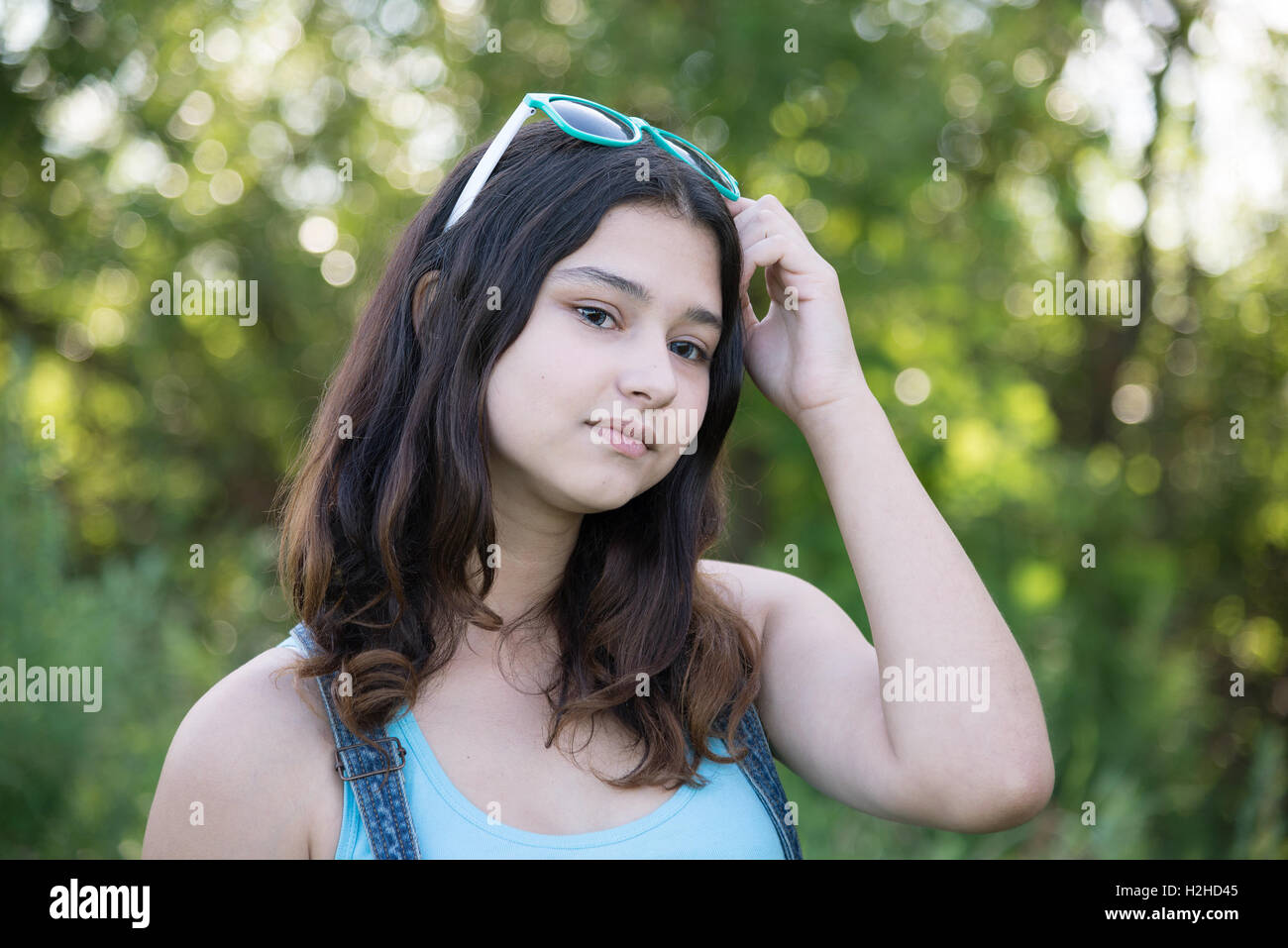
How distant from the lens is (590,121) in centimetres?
195

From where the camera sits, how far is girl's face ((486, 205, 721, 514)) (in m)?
1.73

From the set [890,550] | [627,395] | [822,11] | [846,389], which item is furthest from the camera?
[822,11]

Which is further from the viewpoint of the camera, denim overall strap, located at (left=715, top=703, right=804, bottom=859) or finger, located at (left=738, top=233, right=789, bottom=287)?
finger, located at (left=738, top=233, right=789, bottom=287)

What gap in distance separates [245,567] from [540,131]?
188 inches

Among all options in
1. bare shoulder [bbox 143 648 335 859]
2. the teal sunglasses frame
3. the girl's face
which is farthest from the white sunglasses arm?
bare shoulder [bbox 143 648 335 859]

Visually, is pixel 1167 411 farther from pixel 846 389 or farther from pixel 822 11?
pixel 846 389

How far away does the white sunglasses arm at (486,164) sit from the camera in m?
1.90

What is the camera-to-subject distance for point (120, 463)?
26.1 feet

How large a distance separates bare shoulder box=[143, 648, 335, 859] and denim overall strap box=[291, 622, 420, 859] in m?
0.03

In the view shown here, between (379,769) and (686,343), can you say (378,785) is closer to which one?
(379,769)

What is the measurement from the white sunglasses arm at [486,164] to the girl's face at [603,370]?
24 centimetres

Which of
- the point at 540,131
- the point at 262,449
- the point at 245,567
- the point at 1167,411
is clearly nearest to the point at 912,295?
the point at 1167,411

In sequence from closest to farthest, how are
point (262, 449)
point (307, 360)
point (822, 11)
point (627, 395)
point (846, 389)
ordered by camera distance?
point (627, 395)
point (846, 389)
point (822, 11)
point (307, 360)
point (262, 449)

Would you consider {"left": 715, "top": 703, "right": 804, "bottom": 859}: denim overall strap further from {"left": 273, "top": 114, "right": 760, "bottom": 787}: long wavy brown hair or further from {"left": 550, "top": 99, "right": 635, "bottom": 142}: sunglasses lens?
{"left": 550, "top": 99, "right": 635, "bottom": 142}: sunglasses lens
